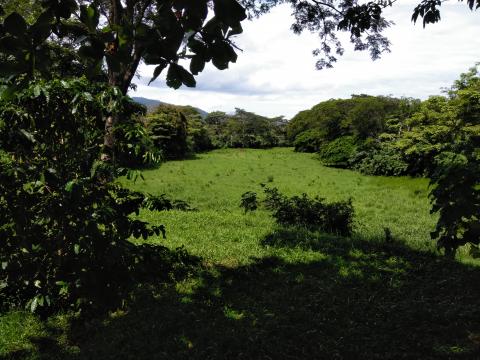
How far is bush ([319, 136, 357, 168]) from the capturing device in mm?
34344

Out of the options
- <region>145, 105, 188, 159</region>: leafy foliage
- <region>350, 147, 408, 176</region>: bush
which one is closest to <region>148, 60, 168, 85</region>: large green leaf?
<region>350, 147, 408, 176</region>: bush

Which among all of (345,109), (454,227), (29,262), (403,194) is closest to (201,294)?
(29,262)

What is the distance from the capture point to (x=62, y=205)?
3.87 metres

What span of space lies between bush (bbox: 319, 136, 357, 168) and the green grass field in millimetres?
25350

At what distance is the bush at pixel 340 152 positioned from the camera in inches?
1352

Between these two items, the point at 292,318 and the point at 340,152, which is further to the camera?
the point at 340,152

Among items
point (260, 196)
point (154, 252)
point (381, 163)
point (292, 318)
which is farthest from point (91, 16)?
point (381, 163)

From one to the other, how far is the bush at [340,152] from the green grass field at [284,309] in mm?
25350

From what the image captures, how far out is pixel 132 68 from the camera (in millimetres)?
6602

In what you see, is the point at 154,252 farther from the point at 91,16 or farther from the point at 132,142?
the point at 91,16

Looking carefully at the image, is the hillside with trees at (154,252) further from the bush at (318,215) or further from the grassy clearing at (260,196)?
the bush at (318,215)

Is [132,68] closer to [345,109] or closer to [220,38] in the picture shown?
[220,38]

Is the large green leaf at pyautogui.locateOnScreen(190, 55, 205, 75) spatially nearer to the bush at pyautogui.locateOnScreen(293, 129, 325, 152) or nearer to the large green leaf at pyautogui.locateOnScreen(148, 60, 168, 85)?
the large green leaf at pyautogui.locateOnScreen(148, 60, 168, 85)

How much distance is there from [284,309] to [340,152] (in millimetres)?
31077
